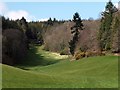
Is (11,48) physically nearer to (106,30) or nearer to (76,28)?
(106,30)

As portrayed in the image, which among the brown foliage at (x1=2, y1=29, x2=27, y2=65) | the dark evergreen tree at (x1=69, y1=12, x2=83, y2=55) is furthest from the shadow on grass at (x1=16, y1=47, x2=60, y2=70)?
the dark evergreen tree at (x1=69, y1=12, x2=83, y2=55)

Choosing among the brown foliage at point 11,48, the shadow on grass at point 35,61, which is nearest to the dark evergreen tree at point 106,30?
the shadow on grass at point 35,61

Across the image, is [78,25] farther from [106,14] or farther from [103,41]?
[103,41]

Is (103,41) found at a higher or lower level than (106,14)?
lower

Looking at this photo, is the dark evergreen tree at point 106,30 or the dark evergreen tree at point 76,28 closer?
the dark evergreen tree at point 106,30

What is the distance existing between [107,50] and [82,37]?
19.5 m

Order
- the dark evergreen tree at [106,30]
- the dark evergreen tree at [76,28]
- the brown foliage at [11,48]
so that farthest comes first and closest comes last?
the dark evergreen tree at [76,28], the dark evergreen tree at [106,30], the brown foliage at [11,48]

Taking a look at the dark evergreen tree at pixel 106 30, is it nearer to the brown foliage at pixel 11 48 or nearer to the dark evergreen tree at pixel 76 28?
the dark evergreen tree at pixel 76 28

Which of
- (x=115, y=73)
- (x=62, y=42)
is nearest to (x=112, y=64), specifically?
(x=115, y=73)

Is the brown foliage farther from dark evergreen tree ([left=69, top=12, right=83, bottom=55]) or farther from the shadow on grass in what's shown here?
dark evergreen tree ([left=69, top=12, right=83, bottom=55])

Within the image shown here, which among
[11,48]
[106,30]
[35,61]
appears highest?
[106,30]

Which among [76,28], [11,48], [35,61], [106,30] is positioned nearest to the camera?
[11,48]

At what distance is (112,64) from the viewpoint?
4381 centimetres

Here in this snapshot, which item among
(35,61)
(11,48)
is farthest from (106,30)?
(11,48)
